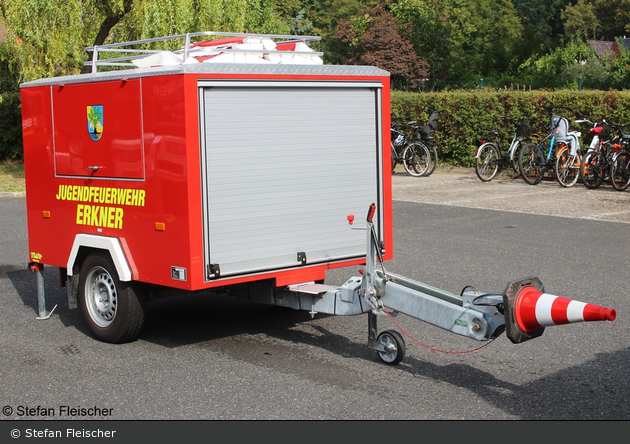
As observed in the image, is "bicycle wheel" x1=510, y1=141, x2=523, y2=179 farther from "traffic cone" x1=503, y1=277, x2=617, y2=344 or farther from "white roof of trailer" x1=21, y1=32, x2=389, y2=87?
"traffic cone" x1=503, y1=277, x2=617, y2=344

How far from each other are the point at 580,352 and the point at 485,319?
1353mm

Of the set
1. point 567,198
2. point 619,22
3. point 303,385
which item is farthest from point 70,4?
point 619,22

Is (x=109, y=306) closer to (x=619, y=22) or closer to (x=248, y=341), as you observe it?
(x=248, y=341)

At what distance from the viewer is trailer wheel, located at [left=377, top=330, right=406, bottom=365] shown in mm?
5652

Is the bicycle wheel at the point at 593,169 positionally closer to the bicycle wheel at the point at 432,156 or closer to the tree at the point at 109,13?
the bicycle wheel at the point at 432,156

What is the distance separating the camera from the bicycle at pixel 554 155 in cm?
1634

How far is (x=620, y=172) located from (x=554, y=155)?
157 centimetres

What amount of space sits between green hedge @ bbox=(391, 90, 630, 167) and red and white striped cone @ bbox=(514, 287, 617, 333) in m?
13.3

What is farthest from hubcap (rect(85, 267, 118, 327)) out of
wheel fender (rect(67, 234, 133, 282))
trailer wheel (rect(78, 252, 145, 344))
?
wheel fender (rect(67, 234, 133, 282))

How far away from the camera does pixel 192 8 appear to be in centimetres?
2006

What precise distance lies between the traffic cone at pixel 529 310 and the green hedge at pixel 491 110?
13255 mm

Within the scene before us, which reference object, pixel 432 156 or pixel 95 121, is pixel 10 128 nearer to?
pixel 432 156

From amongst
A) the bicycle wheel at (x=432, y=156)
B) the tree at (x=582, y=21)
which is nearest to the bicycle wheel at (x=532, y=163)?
the bicycle wheel at (x=432, y=156)

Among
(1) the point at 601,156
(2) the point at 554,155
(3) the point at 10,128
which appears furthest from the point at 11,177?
(1) the point at 601,156
